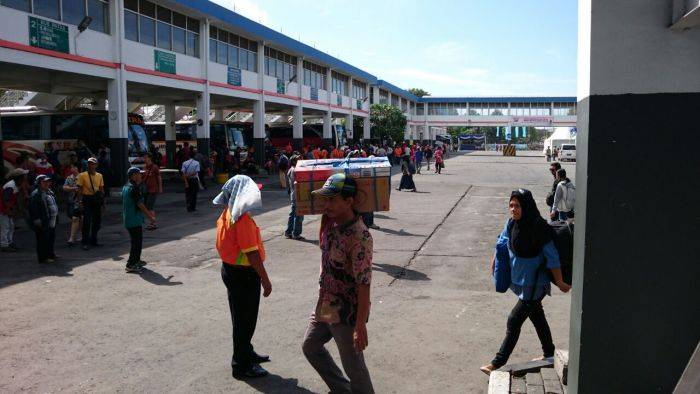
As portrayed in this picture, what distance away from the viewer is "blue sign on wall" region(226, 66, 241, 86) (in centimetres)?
2739

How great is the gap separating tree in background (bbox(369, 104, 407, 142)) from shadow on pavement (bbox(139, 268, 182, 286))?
4483cm

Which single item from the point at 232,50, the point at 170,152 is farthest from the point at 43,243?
the point at 170,152

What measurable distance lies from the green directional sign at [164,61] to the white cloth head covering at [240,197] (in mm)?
18713

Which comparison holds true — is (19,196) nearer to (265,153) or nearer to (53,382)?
(53,382)

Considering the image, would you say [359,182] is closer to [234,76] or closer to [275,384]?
[275,384]

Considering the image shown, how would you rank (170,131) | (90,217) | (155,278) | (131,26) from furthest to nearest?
(170,131)
(131,26)
(90,217)
(155,278)

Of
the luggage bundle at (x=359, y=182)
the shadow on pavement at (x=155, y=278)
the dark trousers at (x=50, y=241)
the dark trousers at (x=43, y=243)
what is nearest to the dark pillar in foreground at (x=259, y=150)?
the dark trousers at (x=50, y=241)

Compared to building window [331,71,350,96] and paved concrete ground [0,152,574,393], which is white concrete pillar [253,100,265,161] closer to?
building window [331,71,350,96]

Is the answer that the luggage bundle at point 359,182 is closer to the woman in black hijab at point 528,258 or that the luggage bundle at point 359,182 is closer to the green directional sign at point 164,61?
the woman in black hijab at point 528,258

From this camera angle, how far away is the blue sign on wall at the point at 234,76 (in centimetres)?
2739

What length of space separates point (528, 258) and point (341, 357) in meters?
1.78

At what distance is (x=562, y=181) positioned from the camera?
34.8ft

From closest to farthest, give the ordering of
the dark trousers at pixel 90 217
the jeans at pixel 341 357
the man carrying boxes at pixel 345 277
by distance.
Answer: the man carrying boxes at pixel 345 277
the jeans at pixel 341 357
the dark trousers at pixel 90 217

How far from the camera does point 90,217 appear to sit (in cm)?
1123
